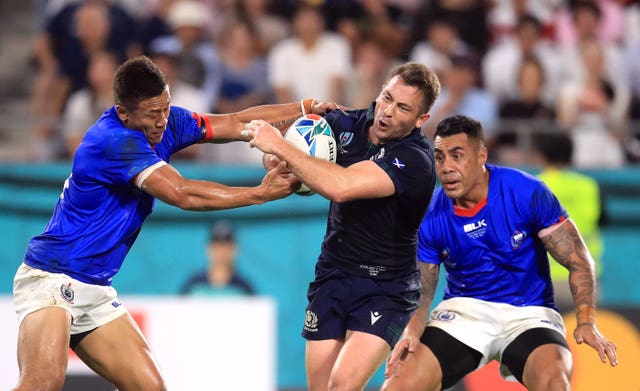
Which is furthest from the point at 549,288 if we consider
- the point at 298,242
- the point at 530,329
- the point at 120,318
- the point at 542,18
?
the point at 542,18

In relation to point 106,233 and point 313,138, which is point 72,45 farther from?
point 313,138

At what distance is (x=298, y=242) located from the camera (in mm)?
10680

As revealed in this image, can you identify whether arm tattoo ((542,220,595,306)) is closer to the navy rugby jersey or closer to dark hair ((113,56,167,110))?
the navy rugby jersey

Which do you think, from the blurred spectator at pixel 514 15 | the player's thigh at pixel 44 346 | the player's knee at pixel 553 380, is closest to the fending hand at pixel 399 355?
the player's knee at pixel 553 380

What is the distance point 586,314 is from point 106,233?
306 cm

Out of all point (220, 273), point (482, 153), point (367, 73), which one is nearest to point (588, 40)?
point (367, 73)

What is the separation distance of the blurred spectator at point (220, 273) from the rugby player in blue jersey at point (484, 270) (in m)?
3.79

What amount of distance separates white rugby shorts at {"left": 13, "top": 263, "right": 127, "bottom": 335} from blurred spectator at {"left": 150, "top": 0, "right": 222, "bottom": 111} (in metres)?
5.20

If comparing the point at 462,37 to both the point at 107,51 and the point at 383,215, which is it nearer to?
the point at 107,51

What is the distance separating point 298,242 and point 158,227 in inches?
58.3

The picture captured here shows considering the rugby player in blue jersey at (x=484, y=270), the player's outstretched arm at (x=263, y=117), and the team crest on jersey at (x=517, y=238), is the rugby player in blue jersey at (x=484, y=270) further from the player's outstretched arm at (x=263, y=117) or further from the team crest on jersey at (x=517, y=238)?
the player's outstretched arm at (x=263, y=117)

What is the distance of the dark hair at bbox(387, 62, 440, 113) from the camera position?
6293mm

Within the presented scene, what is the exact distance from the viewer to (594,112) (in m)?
11.2

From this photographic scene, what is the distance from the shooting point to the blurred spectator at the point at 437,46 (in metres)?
11.7
